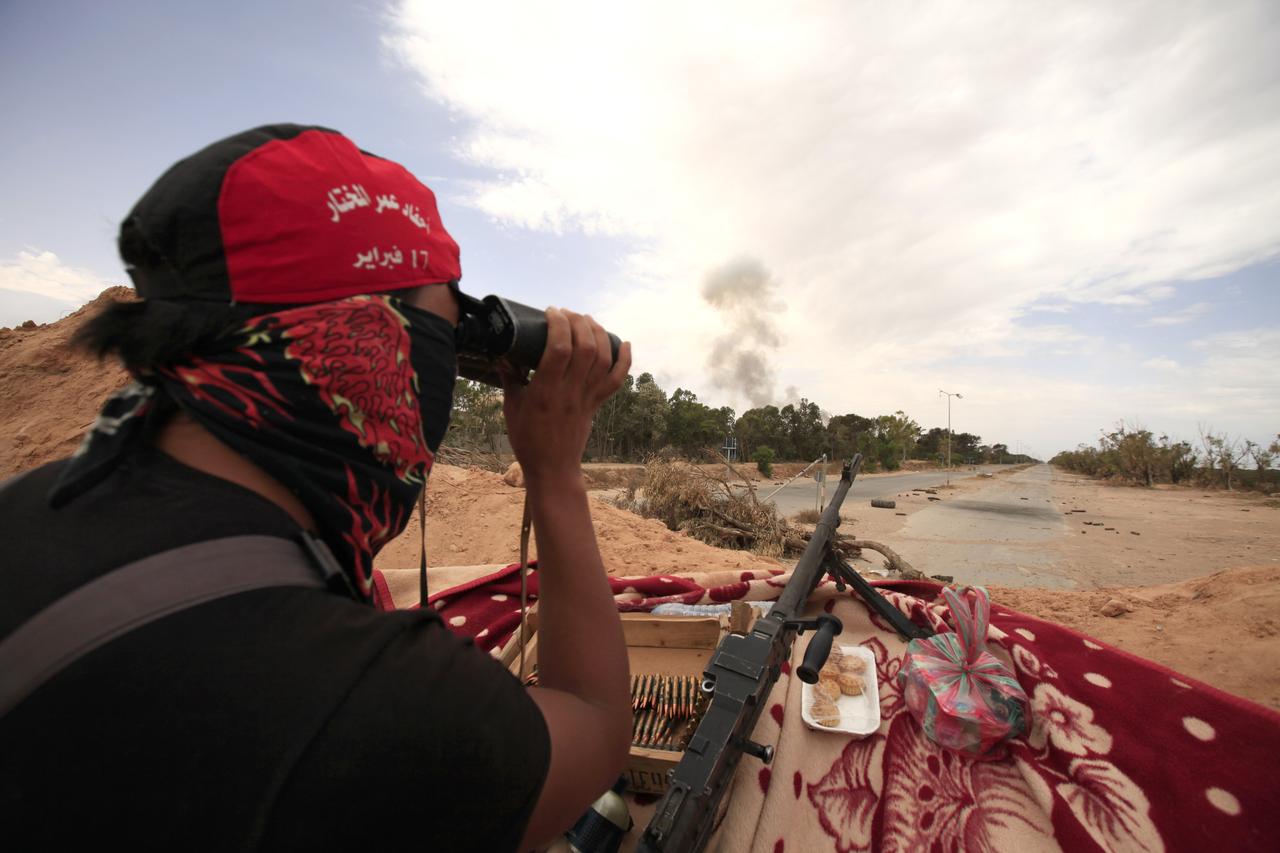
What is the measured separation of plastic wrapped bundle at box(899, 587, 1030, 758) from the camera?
210cm

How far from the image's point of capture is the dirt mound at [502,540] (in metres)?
6.16

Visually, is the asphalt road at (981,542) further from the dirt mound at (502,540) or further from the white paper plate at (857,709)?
the white paper plate at (857,709)

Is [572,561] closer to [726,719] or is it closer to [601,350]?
[601,350]

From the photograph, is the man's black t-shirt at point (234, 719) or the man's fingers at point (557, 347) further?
the man's fingers at point (557, 347)

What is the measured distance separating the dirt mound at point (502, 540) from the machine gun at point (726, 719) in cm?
362

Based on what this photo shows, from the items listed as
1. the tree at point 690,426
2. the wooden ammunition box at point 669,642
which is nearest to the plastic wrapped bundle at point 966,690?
the wooden ammunition box at point 669,642

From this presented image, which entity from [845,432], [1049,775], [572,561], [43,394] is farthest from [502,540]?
[845,432]

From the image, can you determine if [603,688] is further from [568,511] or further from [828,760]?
[828,760]

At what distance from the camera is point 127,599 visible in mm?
542

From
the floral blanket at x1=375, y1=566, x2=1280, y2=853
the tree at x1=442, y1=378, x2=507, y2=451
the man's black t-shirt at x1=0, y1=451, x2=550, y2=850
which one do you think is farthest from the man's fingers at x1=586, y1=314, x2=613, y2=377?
the tree at x1=442, y1=378, x2=507, y2=451

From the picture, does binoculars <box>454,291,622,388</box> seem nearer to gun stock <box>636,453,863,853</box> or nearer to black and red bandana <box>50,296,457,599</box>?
black and red bandana <box>50,296,457,599</box>

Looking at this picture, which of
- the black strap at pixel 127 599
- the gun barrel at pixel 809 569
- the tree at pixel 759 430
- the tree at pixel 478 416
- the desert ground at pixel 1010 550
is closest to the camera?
the black strap at pixel 127 599

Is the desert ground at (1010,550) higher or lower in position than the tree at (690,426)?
lower

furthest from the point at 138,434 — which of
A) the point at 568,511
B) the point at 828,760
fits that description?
the point at 828,760
